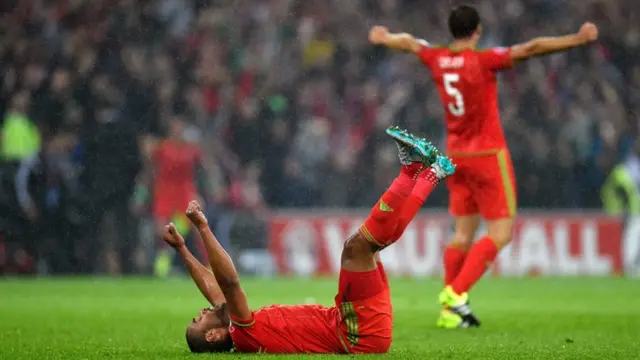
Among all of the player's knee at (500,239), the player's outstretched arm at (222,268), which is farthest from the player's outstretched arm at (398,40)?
the player's outstretched arm at (222,268)

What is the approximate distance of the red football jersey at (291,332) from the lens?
324 inches

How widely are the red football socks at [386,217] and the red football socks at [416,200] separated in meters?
0.04

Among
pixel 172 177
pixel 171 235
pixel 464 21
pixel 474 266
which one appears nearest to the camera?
pixel 171 235

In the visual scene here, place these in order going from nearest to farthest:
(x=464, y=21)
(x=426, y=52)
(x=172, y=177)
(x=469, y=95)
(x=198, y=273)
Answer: (x=198, y=273) < (x=464, y=21) < (x=469, y=95) < (x=426, y=52) < (x=172, y=177)

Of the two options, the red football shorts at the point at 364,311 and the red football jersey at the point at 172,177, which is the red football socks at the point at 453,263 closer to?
the red football shorts at the point at 364,311

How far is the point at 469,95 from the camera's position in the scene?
11094 mm

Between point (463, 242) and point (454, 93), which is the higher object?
point (454, 93)

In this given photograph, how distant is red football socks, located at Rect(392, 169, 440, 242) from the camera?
8.03 m

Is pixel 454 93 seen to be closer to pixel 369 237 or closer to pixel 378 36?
pixel 378 36

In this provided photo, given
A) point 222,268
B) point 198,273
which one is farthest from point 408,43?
point 222,268

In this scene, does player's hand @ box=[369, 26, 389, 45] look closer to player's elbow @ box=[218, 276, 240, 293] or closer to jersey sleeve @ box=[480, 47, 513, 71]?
jersey sleeve @ box=[480, 47, 513, 71]

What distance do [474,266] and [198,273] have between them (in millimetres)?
2969

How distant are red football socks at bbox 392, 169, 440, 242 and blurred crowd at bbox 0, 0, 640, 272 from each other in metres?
11.2

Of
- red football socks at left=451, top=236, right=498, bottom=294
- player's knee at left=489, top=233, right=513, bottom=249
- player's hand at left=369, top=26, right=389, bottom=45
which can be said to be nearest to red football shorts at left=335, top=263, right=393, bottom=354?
red football socks at left=451, top=236, right=498, bottom=294
